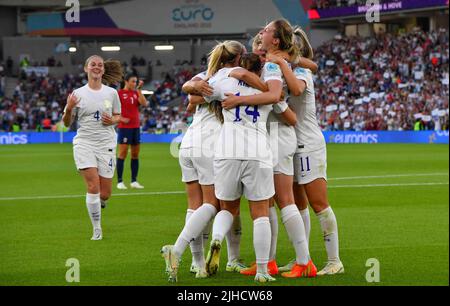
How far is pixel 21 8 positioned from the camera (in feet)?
228

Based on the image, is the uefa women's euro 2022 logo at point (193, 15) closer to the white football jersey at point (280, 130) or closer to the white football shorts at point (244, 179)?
the white football jersey at point (280, 130)

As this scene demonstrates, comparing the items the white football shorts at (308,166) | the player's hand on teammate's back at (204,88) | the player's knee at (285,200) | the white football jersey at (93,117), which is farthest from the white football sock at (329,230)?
the white football jersey at (93,117)

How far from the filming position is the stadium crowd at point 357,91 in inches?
1969

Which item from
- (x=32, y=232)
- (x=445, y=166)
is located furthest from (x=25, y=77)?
(x=32, y=232)

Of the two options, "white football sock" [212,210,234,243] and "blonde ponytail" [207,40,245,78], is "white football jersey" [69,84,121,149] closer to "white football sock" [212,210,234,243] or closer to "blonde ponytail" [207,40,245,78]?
"blonde ponytail" [207,40,245,78]

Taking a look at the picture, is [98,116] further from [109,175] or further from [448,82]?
[448,82]

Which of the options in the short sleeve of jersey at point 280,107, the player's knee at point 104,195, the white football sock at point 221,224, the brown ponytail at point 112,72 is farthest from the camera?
the brown ponytail at point 112,72

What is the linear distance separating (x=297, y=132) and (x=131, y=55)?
58.4 m

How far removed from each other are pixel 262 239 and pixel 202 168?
115cm

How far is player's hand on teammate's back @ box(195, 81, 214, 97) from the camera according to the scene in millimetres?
8672

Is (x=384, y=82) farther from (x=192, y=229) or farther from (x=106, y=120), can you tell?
(x=192, y=229)

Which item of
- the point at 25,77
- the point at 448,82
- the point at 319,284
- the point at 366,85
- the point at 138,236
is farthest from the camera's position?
the point at 25,77

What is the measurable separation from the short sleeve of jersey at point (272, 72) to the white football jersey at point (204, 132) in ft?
2.99

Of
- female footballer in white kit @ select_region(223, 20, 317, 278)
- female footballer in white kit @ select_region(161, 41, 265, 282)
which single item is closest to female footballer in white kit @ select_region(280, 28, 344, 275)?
female footballer in white kit @ select_region(223, 20, 317, 278)
